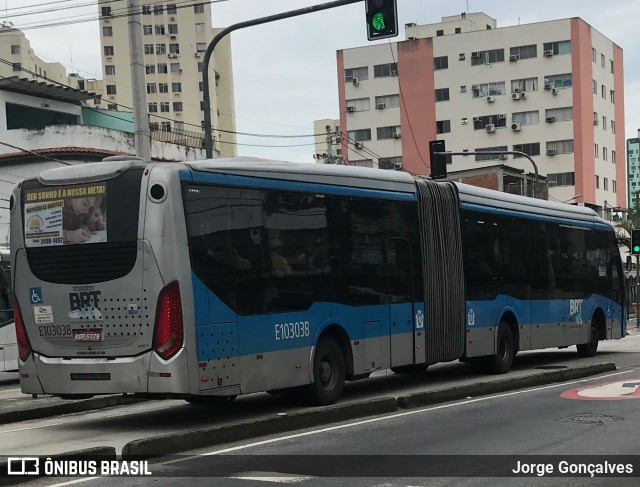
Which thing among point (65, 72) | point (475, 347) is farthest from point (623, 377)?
point (65, 72)

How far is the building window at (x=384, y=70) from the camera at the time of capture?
86.2 meters

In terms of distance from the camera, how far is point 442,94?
84.0m

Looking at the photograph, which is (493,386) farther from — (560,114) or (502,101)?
(502,101)

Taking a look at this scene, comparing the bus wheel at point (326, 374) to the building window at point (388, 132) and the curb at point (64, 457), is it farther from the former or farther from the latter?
the building window at point (388, 132)

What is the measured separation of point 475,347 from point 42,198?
8.69m

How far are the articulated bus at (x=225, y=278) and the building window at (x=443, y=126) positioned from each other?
67710 mm

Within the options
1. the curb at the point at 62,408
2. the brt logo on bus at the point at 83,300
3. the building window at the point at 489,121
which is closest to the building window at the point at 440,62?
the building window at the point at 489,121

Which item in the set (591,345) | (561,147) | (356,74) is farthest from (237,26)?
(356,74)

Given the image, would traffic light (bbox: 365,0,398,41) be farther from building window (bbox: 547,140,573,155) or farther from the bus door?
building window (bbox: 547,140,573,155)

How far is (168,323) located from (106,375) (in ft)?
3.30

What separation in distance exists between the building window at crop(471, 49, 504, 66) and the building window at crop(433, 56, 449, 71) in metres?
2.32

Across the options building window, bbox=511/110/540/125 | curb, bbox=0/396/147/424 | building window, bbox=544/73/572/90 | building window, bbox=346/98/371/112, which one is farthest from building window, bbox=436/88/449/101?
curb, bbox=0/396/147/424

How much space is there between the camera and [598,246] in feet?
79.3

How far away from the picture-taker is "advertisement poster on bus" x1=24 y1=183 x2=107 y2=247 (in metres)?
11.6
